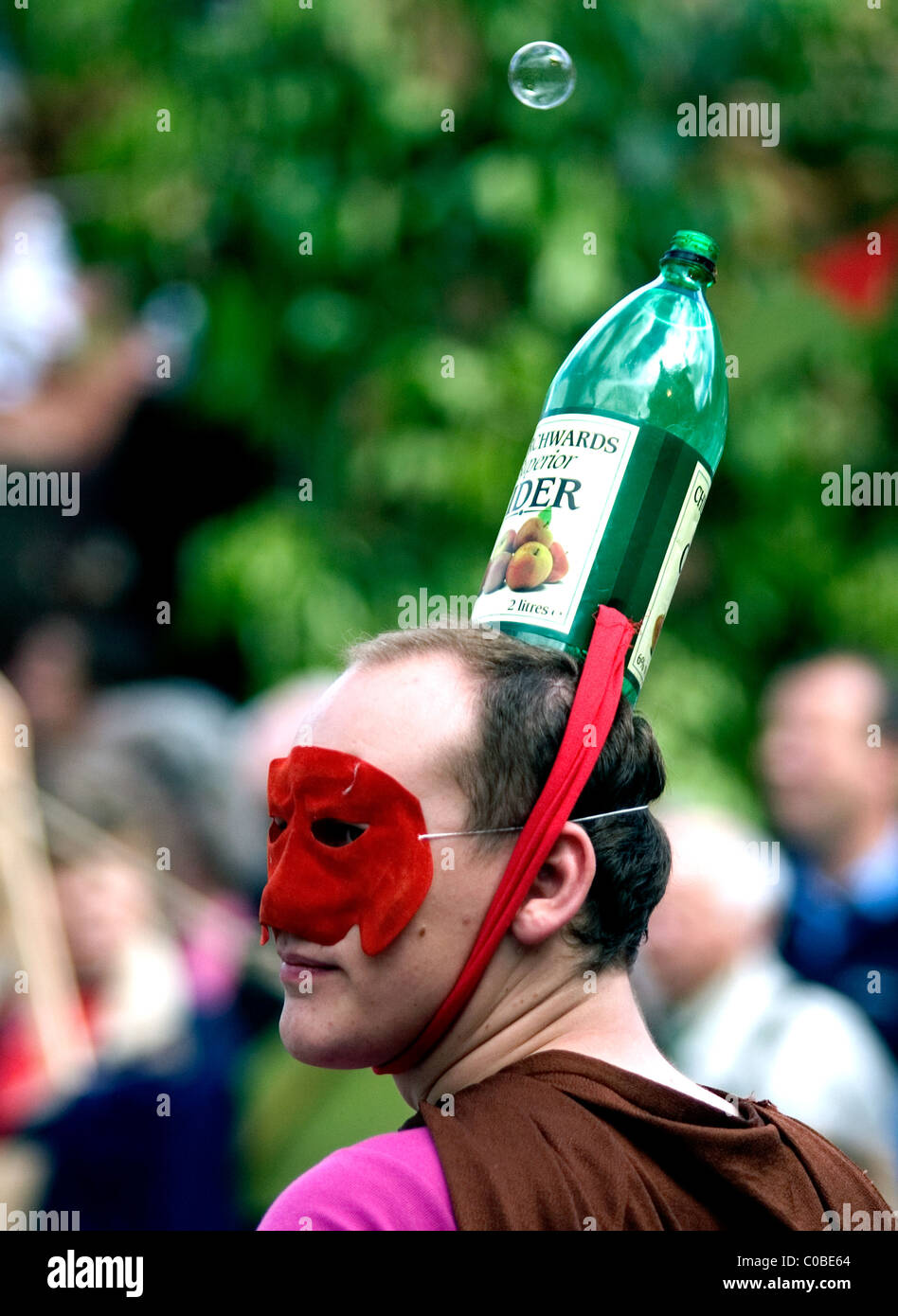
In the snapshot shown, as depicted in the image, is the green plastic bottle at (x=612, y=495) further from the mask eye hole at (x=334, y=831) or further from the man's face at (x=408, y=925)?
the mask eye hole at (x=334, y=831)

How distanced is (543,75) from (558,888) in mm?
1552

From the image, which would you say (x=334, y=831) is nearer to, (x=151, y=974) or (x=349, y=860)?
(x=349, y=860)

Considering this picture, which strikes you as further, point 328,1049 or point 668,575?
point 668,575

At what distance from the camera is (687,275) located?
222cm

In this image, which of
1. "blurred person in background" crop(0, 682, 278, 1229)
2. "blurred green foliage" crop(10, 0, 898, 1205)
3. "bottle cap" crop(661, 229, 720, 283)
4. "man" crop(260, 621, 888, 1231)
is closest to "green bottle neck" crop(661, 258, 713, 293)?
"bottle cap" crop(661, 229, 720, 283)

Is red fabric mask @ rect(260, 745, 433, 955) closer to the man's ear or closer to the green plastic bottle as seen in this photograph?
the man's ear

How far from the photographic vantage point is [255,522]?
19.6 feet

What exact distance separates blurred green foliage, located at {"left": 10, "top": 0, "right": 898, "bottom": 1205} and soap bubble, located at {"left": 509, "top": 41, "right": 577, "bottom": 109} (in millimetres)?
3021

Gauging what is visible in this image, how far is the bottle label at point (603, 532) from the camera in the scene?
2.01 m

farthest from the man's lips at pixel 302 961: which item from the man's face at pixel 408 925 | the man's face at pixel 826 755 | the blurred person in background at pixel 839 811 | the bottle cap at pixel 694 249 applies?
the man's face at pixel 826 755

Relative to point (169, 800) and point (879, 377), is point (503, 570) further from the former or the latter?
point (879, 377)

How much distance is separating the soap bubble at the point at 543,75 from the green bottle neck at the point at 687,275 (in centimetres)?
66

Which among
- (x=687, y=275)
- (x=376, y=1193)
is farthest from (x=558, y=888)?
(x=687, y=275)
